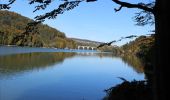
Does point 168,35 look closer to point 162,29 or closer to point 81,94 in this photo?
point 162,29

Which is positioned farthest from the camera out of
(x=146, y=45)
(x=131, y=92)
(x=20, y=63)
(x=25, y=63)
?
(x=25, y=63)

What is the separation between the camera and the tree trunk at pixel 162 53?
448cm

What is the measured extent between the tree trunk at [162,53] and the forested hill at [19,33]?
2.14 m

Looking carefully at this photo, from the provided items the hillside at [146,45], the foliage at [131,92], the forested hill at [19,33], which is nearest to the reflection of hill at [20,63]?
the forested hill at [19,33]

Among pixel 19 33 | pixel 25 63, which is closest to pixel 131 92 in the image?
pixel 19 33

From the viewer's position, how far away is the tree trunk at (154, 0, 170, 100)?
4484 millimetres

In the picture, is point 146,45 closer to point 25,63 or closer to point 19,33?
point 19,33

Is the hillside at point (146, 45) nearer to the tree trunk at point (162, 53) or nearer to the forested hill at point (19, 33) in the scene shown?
the tree trunk at point (162, 53)

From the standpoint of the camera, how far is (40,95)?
27.3 m

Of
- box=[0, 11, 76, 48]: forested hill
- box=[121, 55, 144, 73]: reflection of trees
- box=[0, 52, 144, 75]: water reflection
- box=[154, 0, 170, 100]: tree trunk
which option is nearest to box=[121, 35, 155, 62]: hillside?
box=[154, 0, 170, 100]: tree trunk

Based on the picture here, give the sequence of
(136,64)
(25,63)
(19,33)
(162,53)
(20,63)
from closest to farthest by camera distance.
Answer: (162,53) < (19,33) < (20,63) < (25,63) < (136,64)

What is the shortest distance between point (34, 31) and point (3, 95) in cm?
2213

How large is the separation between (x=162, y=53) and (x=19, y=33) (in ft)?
A: 8.57

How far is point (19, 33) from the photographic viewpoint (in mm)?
5949
